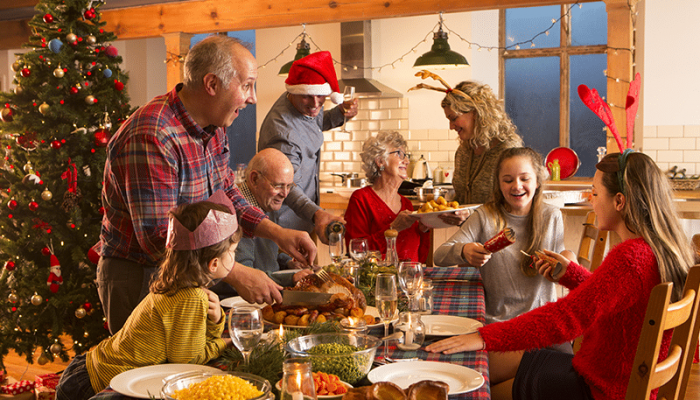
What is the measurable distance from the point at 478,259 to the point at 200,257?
3.98ft

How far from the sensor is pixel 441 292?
240cm

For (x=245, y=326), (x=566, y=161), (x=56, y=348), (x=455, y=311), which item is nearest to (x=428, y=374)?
(x=245, y=326)

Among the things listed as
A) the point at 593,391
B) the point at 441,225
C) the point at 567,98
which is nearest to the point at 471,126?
the point at 441,225

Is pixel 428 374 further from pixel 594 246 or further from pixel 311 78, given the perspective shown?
pixel 311 78

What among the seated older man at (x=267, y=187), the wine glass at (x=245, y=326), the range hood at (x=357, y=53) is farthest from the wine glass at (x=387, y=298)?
the range hood at (x=357, y=53)

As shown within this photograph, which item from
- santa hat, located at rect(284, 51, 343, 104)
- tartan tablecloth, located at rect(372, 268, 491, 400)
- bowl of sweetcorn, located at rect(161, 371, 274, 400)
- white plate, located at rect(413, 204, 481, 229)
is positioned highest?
santa hat, located at rect(284, 51, 343, 104)

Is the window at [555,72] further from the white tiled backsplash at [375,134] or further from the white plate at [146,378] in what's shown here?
the white plate at [146,378]

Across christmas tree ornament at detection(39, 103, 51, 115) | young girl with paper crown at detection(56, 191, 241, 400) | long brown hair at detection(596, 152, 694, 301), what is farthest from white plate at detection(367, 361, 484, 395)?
christmas tree ornament at detection(39, 103, 51, 115)

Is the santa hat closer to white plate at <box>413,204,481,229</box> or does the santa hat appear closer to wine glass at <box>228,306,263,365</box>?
white plate at <box>413,204,481,229</box>

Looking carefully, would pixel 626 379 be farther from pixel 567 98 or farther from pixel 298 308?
pixel 567 98

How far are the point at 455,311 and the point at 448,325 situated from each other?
0.26 meters

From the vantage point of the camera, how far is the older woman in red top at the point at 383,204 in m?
3.34

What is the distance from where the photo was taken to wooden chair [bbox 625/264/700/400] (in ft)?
4.52

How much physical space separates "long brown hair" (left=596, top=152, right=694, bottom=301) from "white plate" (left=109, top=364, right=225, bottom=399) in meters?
1.24
